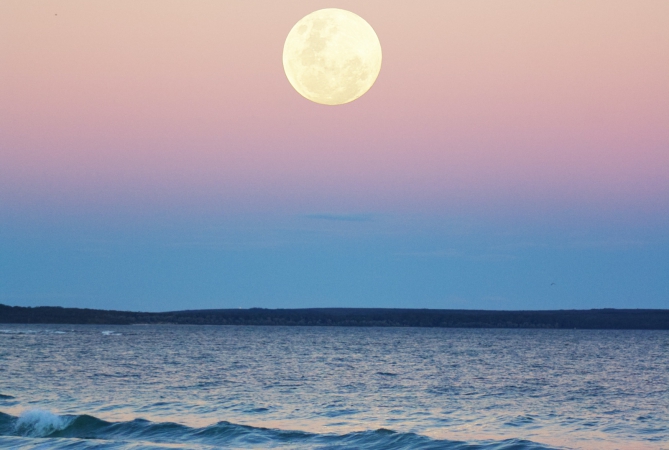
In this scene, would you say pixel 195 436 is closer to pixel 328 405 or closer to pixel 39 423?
pixel 39 423

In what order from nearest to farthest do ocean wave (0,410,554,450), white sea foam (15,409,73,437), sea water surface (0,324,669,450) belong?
1. ocean wave (0,410,554,450)
2. sea water surface (0,324,669,450)
3. white sea foam (15,409,73,437)

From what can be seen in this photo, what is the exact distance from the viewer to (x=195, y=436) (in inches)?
988

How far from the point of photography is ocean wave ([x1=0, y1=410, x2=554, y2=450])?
23.2 metres

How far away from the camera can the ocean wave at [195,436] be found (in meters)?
23.2

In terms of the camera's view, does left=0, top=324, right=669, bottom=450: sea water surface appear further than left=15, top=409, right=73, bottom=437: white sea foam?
No

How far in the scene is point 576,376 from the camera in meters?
48.8

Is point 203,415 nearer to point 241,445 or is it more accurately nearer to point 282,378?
point 241,445

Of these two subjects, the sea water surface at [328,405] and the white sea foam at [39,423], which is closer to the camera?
the sea water surface at [328,405]

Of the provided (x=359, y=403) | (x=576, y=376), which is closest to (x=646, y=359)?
(x=576, y=376)

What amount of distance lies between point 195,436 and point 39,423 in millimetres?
6436

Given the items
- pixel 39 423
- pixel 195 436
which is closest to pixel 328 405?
pixel 195 436

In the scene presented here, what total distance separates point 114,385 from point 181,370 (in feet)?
34.0

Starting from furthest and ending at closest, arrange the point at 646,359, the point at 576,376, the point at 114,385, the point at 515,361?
the point at 646,359 → the point at 515,361 → the point at 576,376 → the point at 114,385

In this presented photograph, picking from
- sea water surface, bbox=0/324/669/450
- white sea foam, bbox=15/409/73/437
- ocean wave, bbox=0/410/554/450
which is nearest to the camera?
ocean wave, bbox=0/410/554/450
